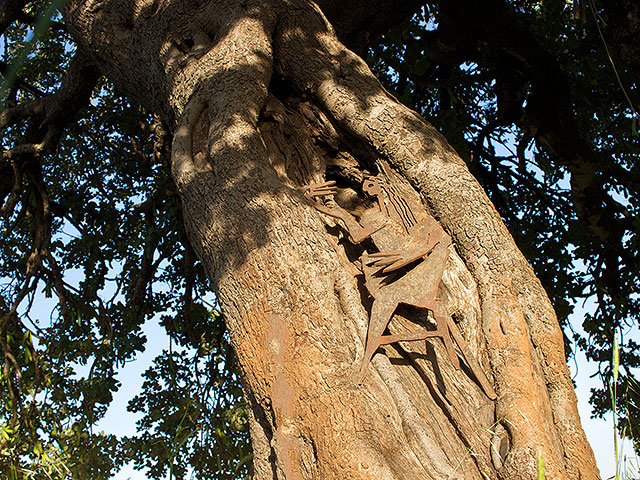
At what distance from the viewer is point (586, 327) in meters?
5.78

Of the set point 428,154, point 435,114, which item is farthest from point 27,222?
point 428,154

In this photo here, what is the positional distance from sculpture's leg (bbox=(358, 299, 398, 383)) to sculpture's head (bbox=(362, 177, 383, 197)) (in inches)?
33.5

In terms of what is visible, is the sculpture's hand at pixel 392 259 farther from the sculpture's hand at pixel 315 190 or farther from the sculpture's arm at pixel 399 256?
the sculpture's hand at pixel 315 190

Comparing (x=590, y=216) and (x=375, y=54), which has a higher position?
(x=375, y=54)

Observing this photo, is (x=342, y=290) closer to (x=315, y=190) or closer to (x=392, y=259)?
(x=392, y=259)

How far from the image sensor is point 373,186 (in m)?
3.22

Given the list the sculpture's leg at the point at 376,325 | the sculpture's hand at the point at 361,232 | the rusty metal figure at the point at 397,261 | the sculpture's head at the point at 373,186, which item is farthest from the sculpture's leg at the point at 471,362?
the sculpture's head at the point at 373,186

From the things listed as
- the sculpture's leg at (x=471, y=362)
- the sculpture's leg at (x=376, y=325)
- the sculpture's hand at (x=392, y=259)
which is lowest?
the sculpture's leg at (x=471, y=362)

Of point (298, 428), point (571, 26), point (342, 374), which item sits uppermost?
point (571, 26)

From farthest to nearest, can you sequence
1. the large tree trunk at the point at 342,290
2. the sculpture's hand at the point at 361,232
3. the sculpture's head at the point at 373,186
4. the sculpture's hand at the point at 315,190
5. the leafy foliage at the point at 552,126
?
the leafy foliage at the point at 552,126, the sculpture's head at the point at 373,186, the sculpture's hand at the point at 315,190, the sculpture's hand at the point at 361,232, the large tree trunk at the point at 342,290

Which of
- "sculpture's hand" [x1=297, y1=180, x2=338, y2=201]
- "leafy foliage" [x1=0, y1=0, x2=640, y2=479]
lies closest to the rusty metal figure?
"sculpture's hand" [x1=297, y1=180, x2=338, y2=201]

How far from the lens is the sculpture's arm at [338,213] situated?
291 centimetres

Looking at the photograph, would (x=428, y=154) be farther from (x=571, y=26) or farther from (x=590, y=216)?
(x=571, y=26)

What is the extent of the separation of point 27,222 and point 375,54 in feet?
15.2
